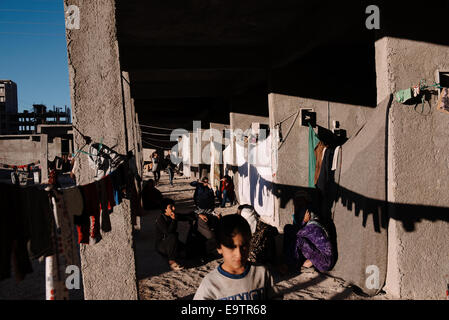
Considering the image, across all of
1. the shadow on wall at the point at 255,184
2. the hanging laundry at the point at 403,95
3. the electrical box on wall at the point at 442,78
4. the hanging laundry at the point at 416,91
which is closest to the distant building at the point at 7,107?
the shadow on wall at the point at 255,184

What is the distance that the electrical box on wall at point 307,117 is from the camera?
7609 mm

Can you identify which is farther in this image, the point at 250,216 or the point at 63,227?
the point at 250,216

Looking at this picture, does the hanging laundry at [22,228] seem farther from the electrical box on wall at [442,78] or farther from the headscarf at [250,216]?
the electrical box on wall at [442,78]

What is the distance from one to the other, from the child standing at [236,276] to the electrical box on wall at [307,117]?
19.5 ft

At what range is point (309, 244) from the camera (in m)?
5.30

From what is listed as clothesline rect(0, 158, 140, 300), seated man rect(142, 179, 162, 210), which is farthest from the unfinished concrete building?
seated man rect(142, 179, 162, 210)

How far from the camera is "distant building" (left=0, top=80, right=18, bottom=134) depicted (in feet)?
146

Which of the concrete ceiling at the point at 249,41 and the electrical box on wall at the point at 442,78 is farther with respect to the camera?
the concrete ceiling at the point at 249,41

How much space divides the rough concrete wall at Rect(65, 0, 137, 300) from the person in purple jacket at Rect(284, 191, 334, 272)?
2.84 meters

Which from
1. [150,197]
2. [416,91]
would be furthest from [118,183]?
[150,197]

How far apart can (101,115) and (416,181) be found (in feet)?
13.8

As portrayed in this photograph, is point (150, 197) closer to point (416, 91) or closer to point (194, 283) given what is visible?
point (194, 283)
